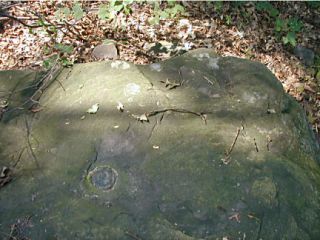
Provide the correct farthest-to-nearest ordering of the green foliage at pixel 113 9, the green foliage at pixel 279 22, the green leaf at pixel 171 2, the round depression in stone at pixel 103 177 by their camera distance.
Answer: the green leaf at pixel 171 2, the green foliage at pixel 279 22, the green foliage at pixel 113 9, the round depression in stone at pixel 103 177

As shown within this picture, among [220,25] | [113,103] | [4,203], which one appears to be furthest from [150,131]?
[220,25]

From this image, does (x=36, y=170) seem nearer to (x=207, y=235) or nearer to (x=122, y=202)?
(x=122, y=202)

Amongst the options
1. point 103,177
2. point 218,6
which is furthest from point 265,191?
point 218,6

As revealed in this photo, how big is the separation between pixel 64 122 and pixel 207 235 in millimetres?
1679

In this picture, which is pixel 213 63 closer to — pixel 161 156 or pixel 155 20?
pixel 161 156

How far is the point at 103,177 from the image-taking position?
3154mm

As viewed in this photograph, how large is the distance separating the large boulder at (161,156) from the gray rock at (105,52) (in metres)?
1.66

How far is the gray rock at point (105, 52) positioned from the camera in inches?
226

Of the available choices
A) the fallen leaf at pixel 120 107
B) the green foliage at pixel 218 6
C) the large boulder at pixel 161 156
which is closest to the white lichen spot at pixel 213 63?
the large boulder at pixel 161 156

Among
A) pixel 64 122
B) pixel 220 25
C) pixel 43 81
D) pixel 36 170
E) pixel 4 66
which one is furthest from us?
pixel 220 25

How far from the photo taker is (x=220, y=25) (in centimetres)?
646

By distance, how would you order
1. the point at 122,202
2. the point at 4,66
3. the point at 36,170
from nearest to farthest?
the point at 122,202 < the point at 36,170 < the point at 4,66

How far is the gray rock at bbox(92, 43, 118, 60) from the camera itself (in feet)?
18.8

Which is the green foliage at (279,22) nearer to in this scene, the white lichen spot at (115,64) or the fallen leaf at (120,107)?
the white lichen spot at (115,64)
